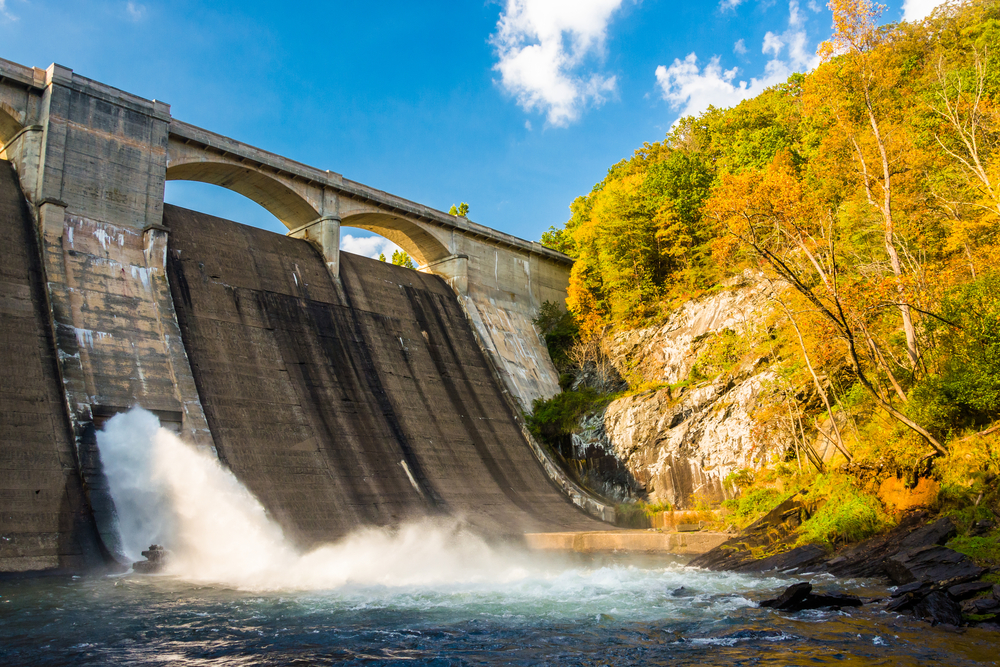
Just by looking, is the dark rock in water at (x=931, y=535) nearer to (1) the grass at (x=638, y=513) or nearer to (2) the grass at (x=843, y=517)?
(2) the grass at (x=843, y=517)

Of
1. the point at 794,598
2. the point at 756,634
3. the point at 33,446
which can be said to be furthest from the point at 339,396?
the point at 756,634

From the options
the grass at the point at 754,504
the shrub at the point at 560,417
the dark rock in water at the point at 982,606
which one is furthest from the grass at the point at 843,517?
the shrub at the point at 560,417

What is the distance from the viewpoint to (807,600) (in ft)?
28.1

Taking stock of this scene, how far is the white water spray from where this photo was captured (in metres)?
13.4

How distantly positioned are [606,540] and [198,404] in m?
10.5

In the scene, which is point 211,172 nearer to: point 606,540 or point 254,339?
point 254,339

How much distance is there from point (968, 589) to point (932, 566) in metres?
1.92

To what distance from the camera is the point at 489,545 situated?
17234 mm

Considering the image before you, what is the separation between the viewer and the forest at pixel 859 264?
1211cm

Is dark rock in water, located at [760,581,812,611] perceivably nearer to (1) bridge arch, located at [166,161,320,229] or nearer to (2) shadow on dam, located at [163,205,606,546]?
(2) shadow on dam, located at [163,205,606,546]

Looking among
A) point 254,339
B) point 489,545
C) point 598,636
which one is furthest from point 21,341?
point 598,636

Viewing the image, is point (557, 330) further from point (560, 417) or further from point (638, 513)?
point (638, 513)

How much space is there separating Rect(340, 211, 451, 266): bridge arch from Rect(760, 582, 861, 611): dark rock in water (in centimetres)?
2089

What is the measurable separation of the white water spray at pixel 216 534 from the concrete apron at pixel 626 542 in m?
1.99
